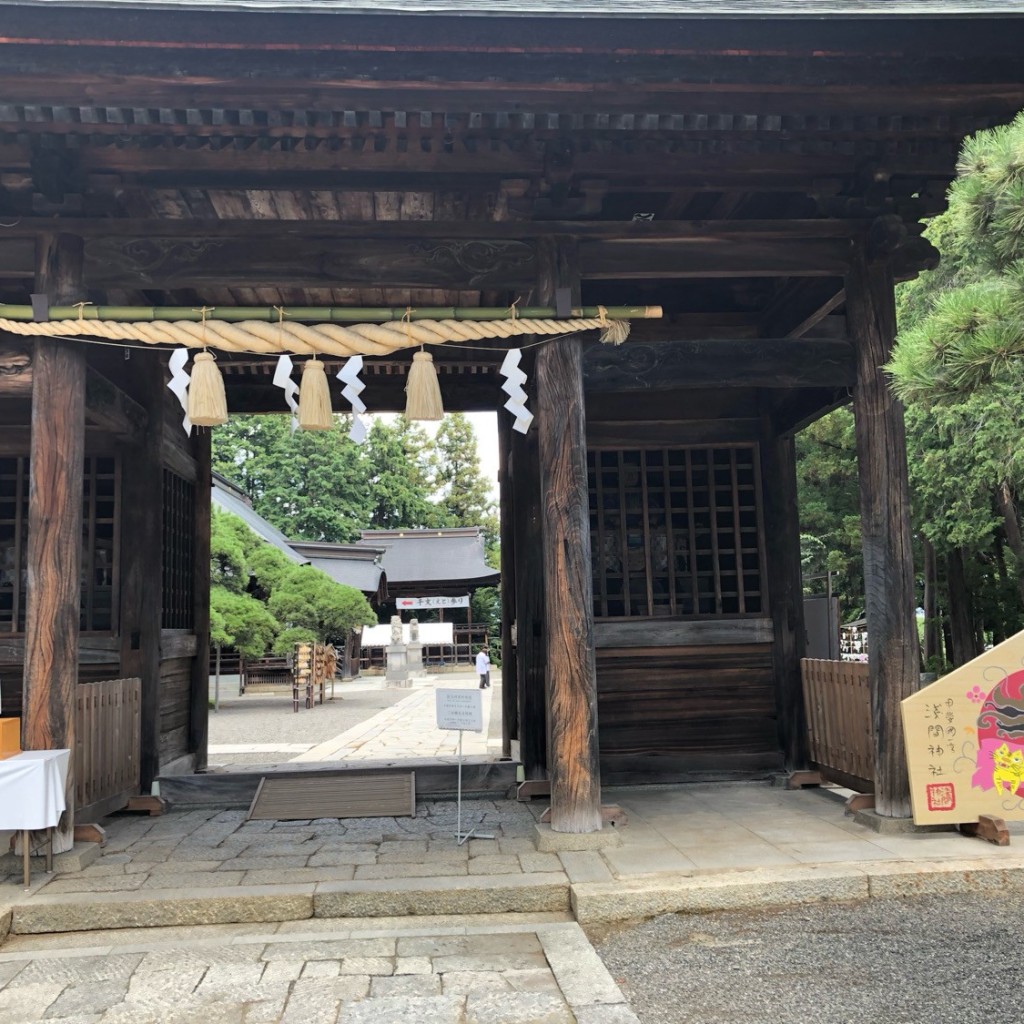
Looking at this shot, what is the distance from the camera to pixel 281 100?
15.5ft

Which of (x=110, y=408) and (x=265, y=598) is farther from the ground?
(x=110, y=408)

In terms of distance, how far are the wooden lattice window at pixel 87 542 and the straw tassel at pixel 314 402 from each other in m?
2.81

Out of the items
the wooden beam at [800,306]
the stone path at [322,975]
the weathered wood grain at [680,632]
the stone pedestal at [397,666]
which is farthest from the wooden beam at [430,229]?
the stone pedestal at [397,666]

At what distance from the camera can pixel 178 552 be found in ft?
26.5

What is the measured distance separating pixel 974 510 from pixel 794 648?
9.09 m

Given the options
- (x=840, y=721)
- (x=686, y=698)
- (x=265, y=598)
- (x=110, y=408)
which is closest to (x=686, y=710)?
(x=686, y=698)

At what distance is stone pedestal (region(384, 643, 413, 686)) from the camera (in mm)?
29214

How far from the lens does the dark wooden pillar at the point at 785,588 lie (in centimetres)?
732

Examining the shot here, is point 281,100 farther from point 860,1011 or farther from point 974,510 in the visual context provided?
point 974,510

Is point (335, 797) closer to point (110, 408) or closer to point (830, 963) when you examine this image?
point (110, 408)

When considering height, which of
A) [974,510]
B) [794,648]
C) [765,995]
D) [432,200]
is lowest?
[765,995]

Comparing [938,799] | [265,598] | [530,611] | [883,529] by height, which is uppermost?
[265,598]

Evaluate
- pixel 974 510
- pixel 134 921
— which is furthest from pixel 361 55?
pixel 974 510

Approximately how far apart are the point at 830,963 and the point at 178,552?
631 cm
